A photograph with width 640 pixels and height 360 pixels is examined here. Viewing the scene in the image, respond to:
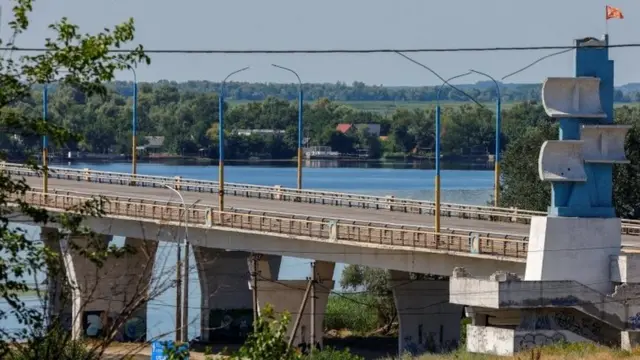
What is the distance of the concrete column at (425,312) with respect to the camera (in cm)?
6353

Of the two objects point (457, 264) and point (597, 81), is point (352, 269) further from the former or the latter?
point (597, 81)

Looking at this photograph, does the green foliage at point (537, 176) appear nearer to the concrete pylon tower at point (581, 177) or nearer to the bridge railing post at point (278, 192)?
the bridge railing post at point (278, 192)

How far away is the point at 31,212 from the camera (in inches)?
712

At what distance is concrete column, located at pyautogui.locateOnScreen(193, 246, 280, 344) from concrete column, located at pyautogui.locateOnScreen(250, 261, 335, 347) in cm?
656

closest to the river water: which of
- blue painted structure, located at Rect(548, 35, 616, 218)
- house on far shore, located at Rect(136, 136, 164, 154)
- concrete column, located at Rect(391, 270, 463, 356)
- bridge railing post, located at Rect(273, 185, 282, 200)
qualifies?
house on far shore, located at Rect(136, 136, 164, 154)

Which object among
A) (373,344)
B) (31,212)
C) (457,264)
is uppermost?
(31,212)

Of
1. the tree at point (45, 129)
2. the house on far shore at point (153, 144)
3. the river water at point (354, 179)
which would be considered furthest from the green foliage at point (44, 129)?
the house on far shore at point (153, 144)

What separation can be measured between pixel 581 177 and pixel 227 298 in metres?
30.8

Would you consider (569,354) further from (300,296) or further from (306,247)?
(300,296)

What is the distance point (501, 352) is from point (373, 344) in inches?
898

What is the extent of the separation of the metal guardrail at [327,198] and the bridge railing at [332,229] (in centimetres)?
406

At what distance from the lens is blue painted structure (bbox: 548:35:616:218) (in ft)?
153

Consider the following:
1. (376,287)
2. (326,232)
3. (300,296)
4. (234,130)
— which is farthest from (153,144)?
(326,232)

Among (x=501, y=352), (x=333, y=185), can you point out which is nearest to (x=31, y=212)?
(x=501, y=352)
